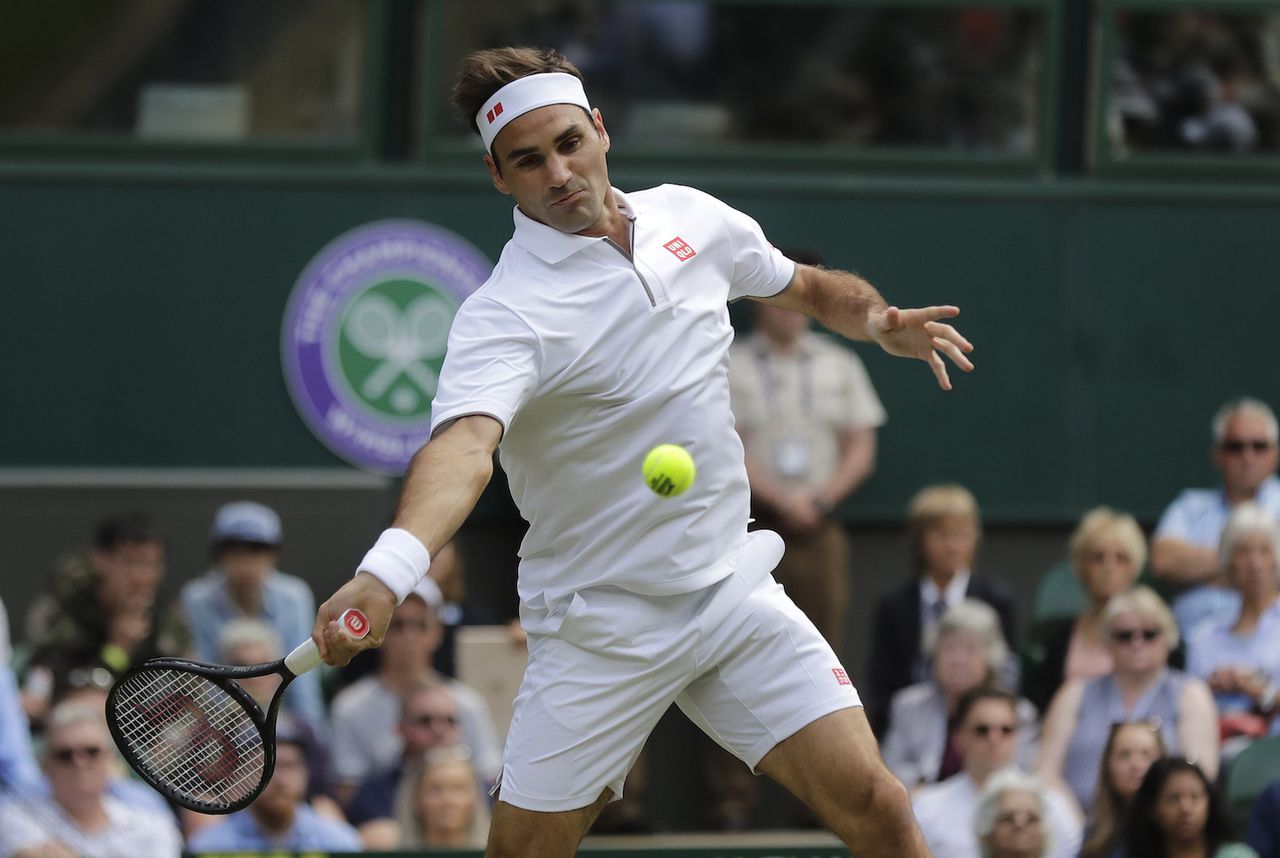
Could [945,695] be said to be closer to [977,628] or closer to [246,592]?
[977,628]

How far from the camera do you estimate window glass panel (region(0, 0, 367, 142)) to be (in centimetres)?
845

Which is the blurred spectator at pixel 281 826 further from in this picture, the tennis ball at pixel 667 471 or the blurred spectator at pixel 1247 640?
the blurred spectator at pixel 1247 640

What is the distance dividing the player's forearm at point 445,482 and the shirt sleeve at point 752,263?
905 mm

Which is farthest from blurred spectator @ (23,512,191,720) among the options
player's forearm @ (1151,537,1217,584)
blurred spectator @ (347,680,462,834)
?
player's forearm @ (1151,537,1217,584)

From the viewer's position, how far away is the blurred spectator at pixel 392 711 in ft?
22.7

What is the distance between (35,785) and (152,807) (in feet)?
1.10

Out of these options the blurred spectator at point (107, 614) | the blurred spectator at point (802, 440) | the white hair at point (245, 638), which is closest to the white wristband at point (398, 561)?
the white hair at point (245, 638)

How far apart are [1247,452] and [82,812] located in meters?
3.98

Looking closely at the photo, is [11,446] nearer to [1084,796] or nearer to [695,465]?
[1084,796]

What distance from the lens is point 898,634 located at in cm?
734

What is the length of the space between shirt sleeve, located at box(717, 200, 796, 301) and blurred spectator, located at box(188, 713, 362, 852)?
2.37 m

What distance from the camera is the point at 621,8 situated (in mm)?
8430

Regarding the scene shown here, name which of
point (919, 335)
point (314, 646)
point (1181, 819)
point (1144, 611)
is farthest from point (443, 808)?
point (314, 646)

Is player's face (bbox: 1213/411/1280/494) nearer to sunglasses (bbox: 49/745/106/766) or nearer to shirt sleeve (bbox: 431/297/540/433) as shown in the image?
sunglasses (bbox: 49/745/106/766)
